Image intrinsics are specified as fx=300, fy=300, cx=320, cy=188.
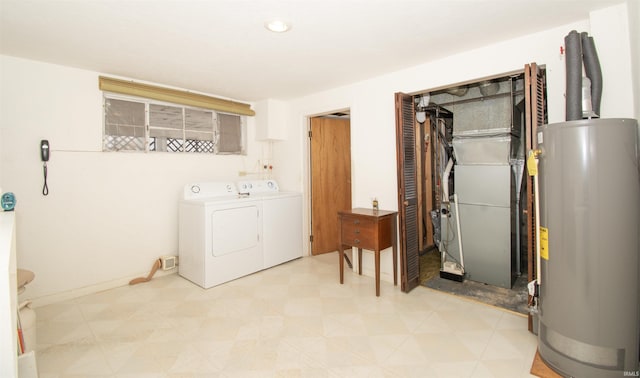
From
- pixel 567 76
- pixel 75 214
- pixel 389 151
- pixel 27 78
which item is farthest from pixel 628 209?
pixel 27 78

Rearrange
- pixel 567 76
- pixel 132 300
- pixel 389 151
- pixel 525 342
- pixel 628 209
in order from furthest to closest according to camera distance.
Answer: pixel 389 151 → pixel 132 300 → pixel 525 342 → pixel 567 76 → pixel 628 209

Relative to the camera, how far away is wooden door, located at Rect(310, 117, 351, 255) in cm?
432

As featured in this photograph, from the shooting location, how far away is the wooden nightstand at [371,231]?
2.88 meters

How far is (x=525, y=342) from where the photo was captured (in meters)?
2.09

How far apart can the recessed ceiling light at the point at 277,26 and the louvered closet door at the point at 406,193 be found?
1.26 m

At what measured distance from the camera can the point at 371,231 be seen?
291cm

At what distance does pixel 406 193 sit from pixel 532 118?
3.91ft

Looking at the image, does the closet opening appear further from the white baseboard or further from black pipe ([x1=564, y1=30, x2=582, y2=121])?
the white baseboard

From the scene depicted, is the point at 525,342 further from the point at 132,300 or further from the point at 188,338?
the point at 132,300

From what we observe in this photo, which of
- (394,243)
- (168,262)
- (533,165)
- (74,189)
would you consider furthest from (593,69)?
(74,189)

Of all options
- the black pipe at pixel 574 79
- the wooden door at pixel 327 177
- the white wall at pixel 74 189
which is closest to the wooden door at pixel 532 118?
the black pipe at pixel 574 79

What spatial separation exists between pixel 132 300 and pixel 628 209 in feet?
12.4

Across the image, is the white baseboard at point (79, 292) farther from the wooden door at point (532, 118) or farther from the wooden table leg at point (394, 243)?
the wooden door at point (532, 118)

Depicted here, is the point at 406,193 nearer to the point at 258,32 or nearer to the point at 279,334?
the point at 279,334
